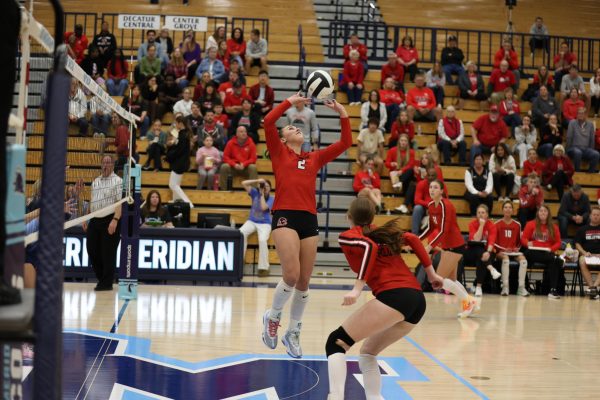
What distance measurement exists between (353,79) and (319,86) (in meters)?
11.9

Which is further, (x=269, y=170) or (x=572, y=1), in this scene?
(x=572, y=1)

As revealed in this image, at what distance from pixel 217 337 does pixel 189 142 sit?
7.94 meters

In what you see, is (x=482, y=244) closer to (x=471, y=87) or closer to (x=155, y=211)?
(x=155, y=211)

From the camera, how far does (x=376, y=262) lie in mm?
5734

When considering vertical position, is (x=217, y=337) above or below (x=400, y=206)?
below

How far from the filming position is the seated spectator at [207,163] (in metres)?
16.5

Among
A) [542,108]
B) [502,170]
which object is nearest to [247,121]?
[502,170]

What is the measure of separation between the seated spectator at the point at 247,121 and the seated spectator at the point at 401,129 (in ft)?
9.67

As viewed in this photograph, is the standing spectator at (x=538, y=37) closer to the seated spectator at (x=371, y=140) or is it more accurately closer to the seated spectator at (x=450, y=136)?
the seated spectator at (x=450, y=136)

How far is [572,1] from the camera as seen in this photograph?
2670 cm

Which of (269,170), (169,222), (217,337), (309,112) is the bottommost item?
(217,337)

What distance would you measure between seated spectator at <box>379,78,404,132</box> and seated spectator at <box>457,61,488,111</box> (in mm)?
1821

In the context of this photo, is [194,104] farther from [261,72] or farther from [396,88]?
[396,88]

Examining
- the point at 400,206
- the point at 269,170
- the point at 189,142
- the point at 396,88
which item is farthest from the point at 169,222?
the point at 396,88
